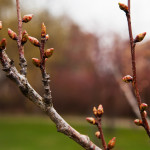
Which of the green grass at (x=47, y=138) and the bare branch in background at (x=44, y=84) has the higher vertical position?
the bare branch in background at (x=44, y=84)

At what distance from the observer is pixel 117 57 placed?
6801 mm

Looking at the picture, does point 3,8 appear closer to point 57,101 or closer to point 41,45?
point 57,101

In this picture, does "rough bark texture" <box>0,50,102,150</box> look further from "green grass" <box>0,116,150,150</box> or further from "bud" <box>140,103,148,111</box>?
"green grass" <box>0,116,150,150</box>

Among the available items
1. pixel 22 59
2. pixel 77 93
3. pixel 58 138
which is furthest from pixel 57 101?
pixel 22 59

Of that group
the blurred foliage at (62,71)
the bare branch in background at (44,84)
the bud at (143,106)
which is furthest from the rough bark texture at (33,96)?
the blurred foliage at (62,71)

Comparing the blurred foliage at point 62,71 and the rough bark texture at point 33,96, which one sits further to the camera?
the blurred foliage at point 62,71

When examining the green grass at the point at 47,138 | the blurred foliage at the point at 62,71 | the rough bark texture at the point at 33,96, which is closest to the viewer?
the rough bark texture at the point at 33,96

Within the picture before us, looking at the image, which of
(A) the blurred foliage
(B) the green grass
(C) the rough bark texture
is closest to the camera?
(C) the rough bark texture

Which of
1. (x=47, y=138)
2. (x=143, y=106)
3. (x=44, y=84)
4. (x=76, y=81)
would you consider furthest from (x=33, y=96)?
(x=76, y=81)

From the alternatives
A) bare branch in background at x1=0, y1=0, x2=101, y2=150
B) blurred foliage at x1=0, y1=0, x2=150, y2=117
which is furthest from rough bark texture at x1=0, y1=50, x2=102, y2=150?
blurred foliage at x1=0, y1=0, x2=150, y2=117

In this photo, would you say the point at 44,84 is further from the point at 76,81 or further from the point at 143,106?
the point at 76,81

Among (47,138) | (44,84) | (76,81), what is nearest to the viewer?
(44,84)

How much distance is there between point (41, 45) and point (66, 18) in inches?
1003

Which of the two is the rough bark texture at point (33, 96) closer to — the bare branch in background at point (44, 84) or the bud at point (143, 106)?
the bare branch in background at point (44, 84)
